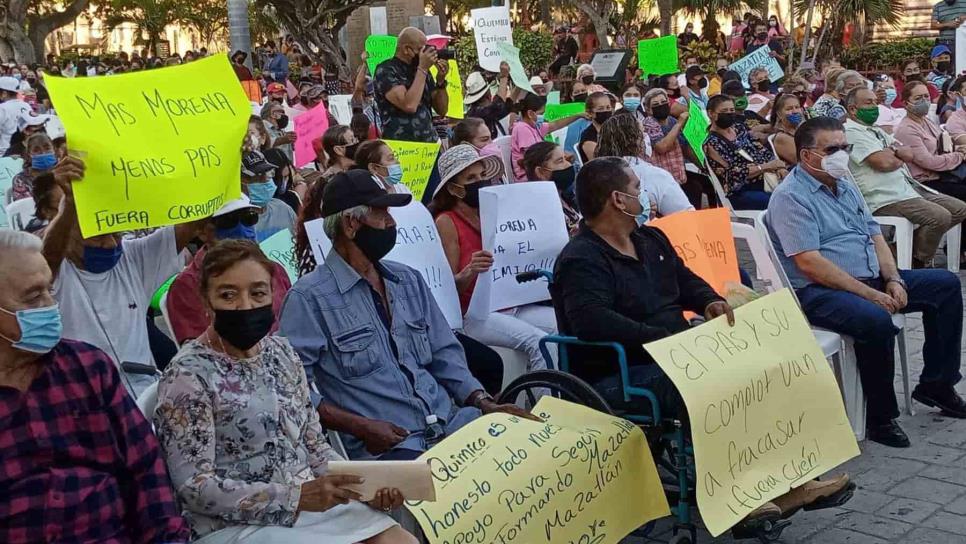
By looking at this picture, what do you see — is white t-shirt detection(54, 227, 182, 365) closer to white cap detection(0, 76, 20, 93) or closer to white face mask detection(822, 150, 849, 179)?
white face mask detection(822, 150, 849, 179)

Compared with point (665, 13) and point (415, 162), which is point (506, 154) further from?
point (665, 13)

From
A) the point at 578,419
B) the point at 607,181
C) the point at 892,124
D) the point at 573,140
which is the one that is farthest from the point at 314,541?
the point at 892,124

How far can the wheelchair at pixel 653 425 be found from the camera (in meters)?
4.48

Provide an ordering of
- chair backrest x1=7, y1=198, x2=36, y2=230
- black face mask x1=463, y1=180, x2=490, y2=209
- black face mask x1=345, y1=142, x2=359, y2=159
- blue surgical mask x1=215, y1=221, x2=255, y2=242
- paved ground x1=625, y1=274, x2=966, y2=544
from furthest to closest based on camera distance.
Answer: black face mask x1=345, y1=142, x2=359, y2=159, chair backrest x1=7, y1=198, x2=36, y2=230, black face mask x1=463, y1=180, x2=490, y2=209, paved ground x1=625, y1=274, x2=966, y2=544, blue surgical mask x1=215, y1=221, x2=255, y2=242

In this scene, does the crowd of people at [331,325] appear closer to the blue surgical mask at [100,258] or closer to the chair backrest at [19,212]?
the blue surgical mask at [100,258]

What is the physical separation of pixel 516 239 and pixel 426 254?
1.69 feet

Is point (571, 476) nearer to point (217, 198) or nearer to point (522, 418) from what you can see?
point (522, 418)

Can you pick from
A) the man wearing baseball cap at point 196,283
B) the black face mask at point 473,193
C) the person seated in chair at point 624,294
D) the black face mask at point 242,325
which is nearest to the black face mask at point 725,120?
the black face mask at point 473,193

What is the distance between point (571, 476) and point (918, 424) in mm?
2803

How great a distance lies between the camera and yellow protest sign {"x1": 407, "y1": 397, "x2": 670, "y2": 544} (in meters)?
3.79

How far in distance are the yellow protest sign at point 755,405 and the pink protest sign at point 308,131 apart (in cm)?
636

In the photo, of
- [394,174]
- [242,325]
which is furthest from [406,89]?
[242,325]

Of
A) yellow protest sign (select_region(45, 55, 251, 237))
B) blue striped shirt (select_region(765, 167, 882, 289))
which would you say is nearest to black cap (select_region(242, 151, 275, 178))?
yellow protest sign (select_region(45, 55, 251, 237))

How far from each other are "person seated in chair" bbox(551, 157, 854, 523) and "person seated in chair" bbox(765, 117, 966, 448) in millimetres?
1117
